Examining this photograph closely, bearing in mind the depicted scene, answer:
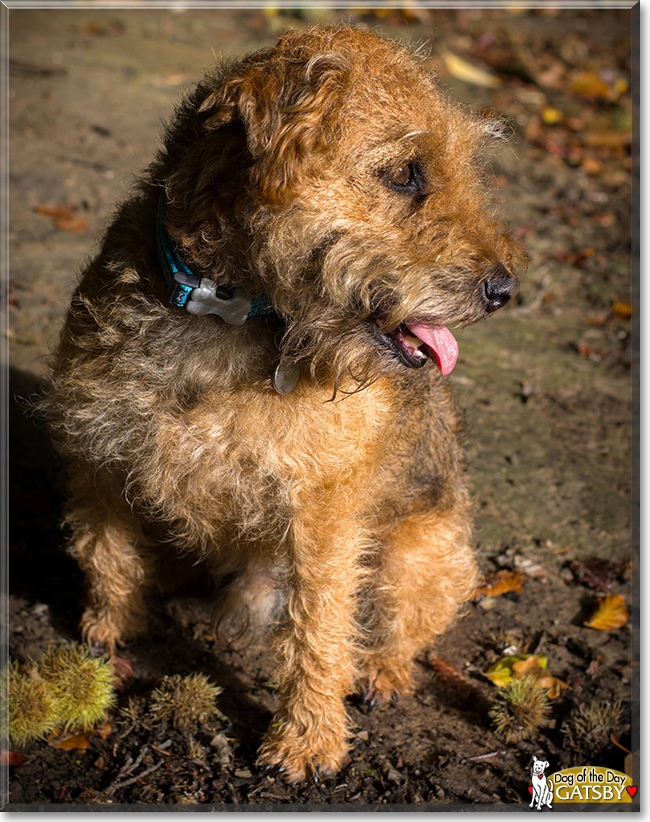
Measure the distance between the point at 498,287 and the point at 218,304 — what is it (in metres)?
0.90

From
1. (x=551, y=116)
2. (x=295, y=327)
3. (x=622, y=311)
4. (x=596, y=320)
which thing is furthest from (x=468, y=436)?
(x=551, y=116)

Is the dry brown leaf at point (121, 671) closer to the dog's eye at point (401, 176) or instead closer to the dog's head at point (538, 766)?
the dog's head at point (538, 766)

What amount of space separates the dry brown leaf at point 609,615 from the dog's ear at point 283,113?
2.80 meters

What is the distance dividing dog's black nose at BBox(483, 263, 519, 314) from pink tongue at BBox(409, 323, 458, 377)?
18 centimetres

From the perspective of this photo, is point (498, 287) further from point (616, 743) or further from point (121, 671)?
point (121, 671)

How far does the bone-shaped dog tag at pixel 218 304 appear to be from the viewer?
2633 mm

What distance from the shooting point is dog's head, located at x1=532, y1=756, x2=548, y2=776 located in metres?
3.21

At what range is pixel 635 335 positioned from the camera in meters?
6.32

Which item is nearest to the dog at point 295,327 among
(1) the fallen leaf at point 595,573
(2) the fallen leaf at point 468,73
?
(1) the fallen leaf at point 595,573

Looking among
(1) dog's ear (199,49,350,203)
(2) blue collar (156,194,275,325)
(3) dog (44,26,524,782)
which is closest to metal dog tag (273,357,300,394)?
(3) dog (44,26,524,782)

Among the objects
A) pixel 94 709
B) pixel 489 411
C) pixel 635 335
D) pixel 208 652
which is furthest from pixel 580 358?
pixel 94 709

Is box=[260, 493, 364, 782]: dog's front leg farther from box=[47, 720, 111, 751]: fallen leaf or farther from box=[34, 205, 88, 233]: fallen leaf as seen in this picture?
box=[34, 205, 88, 233]: fallen leaf

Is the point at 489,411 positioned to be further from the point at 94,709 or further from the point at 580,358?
the point at 94,709

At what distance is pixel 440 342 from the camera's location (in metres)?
2.73
